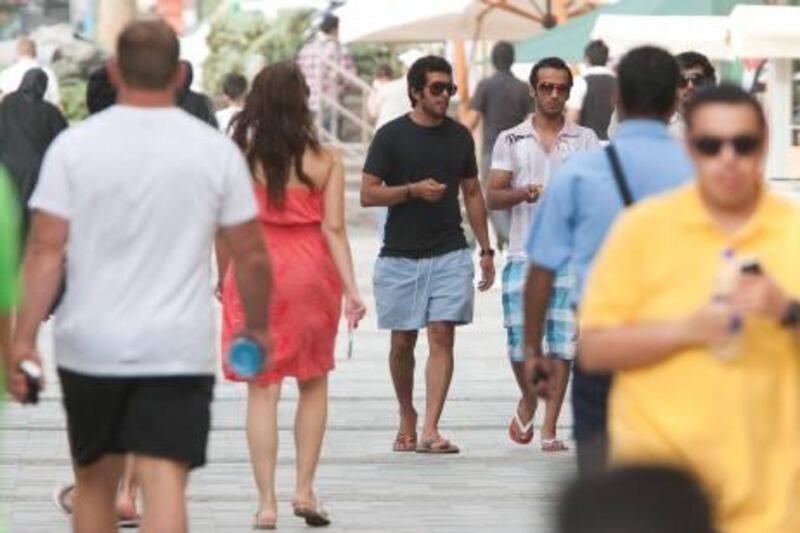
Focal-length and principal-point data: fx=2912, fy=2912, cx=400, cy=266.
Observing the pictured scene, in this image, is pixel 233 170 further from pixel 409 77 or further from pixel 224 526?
pixel 409 77

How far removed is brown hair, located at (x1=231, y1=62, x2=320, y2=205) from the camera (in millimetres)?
10406

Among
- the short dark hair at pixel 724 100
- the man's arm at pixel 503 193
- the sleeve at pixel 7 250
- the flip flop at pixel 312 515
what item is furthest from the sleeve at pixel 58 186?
the man's arm at pixel 503 193

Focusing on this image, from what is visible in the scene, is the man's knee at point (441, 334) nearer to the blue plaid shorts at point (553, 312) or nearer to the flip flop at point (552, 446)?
the blue plaid shorts at point (553, 312)

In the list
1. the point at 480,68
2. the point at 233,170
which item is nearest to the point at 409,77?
the point at 233,170

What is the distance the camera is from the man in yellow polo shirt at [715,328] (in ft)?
19.2

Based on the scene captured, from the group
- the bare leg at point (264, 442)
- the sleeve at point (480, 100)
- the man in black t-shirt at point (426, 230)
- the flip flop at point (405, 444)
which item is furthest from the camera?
the sleeve at point (480, 100)

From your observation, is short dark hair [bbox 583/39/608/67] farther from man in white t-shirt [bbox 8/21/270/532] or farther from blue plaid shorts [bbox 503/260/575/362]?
man in white t-shirt [bbox 8/21/270/532]

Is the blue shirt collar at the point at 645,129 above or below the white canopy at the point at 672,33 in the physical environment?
above

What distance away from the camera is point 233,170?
7.52 meters

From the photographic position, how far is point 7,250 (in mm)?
7105

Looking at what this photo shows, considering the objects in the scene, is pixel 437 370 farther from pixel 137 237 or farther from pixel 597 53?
pixel 597 53

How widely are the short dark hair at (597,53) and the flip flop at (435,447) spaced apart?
10.9 metres

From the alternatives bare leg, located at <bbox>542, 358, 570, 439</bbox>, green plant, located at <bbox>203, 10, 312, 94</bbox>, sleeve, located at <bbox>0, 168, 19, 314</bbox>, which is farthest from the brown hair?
green plant, located at <bbox>203, 10, 312, 94</bbox>

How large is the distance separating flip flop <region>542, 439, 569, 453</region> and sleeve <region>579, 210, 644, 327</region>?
6.82 metres
